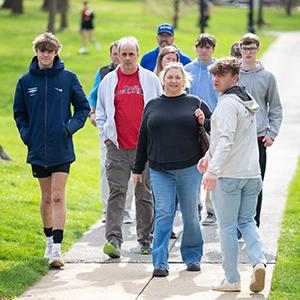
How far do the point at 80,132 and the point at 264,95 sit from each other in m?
10.4

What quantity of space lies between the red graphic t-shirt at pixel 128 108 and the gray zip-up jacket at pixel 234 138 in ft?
5.60

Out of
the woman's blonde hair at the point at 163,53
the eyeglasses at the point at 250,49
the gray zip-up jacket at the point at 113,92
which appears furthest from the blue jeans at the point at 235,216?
the woman's blonde hair at the point at 163,53

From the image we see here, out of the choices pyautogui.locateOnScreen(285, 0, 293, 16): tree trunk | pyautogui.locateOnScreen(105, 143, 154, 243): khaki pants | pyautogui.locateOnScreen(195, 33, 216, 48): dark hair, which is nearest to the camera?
pyautogui.locateOnScreen(105, 143, 154, 243): khaki pants

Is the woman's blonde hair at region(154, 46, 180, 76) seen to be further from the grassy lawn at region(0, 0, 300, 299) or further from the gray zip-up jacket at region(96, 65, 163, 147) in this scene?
the grassy lawn at region(0, 0, 300, 299)

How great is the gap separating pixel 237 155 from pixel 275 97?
7.13 ft

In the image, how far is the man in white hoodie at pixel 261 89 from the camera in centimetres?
1003

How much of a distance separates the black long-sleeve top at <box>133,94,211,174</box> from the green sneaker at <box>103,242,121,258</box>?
3.52ft

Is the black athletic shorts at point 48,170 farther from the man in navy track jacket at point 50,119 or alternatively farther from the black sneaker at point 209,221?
the black sneaker at point 209,221

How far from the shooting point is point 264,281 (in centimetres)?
833

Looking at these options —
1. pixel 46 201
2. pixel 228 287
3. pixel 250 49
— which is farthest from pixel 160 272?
pixel 250 49

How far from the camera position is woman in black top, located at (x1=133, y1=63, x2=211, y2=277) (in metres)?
8.93

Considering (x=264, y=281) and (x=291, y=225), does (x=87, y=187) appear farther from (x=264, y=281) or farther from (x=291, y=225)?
(x=264, y=281)

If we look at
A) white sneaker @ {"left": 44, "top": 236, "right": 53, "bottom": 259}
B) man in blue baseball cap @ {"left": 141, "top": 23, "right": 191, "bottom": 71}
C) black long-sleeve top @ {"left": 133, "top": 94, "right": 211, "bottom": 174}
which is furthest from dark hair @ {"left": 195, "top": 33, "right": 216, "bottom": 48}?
white sneaker @ {"left": 44, "top": 236, "right": 53, "bottom": 259}

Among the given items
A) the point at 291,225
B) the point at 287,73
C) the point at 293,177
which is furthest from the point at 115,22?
the point at 291,225
